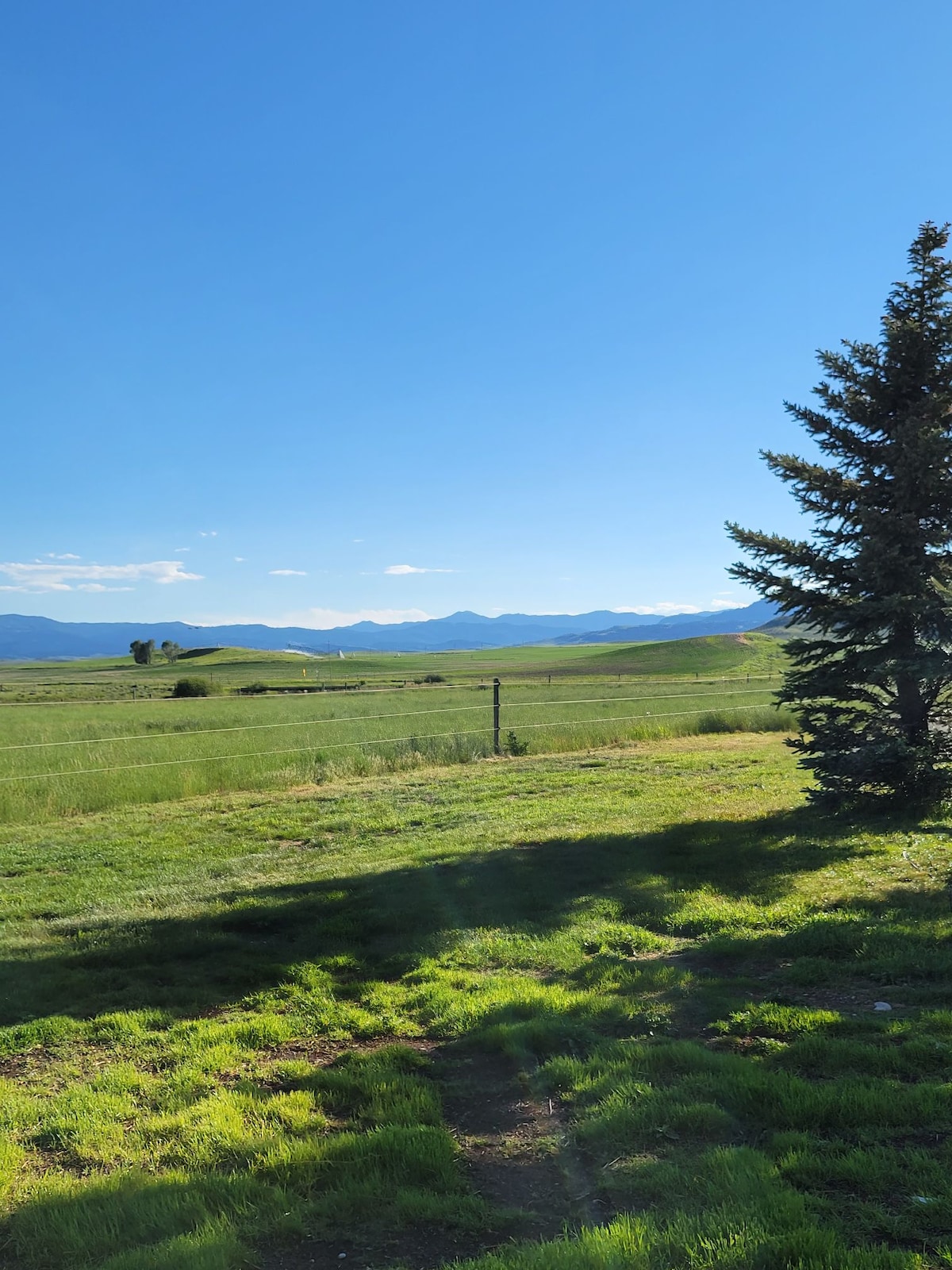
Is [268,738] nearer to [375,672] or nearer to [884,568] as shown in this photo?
[884,568]

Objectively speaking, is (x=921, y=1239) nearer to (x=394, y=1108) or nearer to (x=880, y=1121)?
(x=880, y=1121)

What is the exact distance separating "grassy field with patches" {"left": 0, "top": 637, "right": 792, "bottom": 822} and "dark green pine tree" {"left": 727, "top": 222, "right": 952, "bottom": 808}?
191 centimetres

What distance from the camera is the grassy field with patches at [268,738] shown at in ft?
48.5

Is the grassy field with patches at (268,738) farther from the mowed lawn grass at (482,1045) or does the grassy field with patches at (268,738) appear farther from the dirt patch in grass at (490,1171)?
the dirt patch in grass at (490,1171)

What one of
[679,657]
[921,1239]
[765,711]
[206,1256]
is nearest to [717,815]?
[921,1239]

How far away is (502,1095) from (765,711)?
21273 millimetres

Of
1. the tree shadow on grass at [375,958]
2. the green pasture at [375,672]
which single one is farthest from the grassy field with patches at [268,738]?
the green pasture at [375,672]

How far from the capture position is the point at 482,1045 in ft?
15.9

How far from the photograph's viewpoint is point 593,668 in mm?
91312

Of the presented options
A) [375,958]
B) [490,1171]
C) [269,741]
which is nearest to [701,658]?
[269,741]

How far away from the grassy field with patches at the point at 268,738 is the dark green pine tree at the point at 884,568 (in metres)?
1.91

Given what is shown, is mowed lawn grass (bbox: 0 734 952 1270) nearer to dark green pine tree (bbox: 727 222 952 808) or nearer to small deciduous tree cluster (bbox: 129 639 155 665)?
dark green pine tree (bbox: 727 222 952 808)

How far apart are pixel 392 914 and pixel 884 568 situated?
278 inches

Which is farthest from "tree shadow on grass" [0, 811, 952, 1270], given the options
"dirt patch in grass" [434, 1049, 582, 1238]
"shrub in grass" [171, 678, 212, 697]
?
"shrub in grass" [171, 678, 212, 697]
